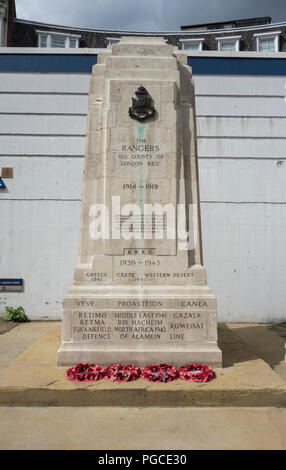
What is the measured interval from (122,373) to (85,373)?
54cm

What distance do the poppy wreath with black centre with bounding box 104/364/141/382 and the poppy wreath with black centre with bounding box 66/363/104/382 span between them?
0.38ft

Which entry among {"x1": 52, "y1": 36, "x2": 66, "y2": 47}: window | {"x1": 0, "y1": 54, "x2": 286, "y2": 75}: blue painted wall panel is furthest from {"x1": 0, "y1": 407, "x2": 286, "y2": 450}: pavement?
A: {"x1": 52, "y1": 36, "x2": 66, "y2": 47}: window

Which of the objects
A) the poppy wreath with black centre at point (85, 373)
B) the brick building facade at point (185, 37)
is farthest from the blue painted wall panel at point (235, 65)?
the poppy wreath with black centre at point (85, 373)

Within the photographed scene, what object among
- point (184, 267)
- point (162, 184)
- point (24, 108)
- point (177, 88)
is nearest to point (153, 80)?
point (177, 88)

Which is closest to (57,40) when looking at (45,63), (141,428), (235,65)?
(45,63)

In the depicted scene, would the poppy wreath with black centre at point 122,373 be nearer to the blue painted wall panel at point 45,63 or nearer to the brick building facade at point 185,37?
the blue painted wall panel at point 45,63

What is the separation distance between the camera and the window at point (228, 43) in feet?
72.4

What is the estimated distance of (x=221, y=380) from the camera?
4805 mm

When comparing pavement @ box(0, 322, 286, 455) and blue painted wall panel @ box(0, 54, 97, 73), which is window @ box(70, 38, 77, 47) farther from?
pavement @ box(0, 322, 286, 455)

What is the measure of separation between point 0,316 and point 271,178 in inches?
435

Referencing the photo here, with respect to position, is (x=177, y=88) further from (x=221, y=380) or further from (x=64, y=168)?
(x=64, y=168)

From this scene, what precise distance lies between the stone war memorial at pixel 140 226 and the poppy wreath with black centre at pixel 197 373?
0.19m

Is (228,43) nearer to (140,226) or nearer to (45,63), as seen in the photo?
(45,63)

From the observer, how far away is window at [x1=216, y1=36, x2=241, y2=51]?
22.1 m
